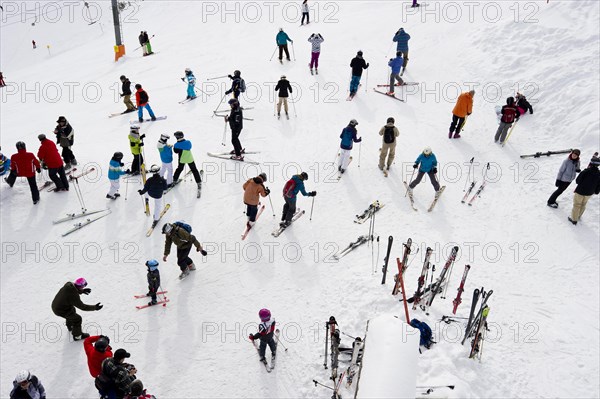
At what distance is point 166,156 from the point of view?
1285cm

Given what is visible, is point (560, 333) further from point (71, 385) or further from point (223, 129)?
point (223, 129)

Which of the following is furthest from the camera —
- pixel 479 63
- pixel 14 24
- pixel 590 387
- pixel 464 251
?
pixel 14 24

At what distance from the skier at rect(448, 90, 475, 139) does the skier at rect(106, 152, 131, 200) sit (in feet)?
33.6

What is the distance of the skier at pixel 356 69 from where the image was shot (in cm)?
1713

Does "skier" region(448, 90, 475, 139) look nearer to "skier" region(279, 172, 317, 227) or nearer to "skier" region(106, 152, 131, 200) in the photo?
"skier" region(279, 172, 317, 227)

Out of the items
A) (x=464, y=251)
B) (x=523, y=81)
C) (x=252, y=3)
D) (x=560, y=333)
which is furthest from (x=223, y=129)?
(x=252, y=3)

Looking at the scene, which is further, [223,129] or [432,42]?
[432,42]

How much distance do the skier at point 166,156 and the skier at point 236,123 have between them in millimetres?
2120

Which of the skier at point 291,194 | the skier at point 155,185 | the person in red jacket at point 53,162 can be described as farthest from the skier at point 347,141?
the person in red jacket at point 53,162

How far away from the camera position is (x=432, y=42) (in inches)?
829

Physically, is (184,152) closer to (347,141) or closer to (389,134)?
(347,141)

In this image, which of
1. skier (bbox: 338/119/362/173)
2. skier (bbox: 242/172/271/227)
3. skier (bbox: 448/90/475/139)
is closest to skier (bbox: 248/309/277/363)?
skier (bbox: 242/172/271/227)

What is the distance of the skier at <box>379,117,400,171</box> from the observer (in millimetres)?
13289

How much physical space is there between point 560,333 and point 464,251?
2.70 m
